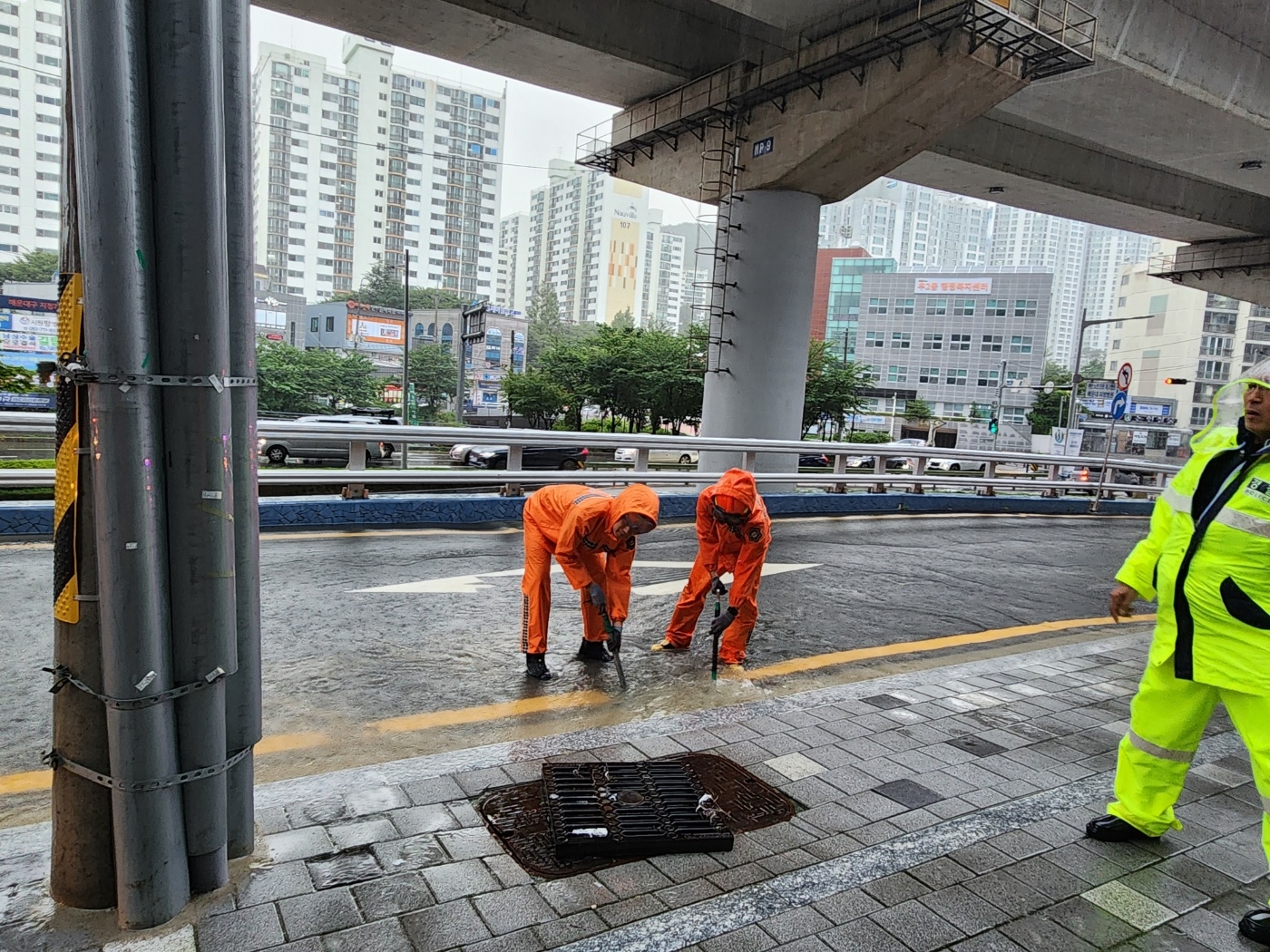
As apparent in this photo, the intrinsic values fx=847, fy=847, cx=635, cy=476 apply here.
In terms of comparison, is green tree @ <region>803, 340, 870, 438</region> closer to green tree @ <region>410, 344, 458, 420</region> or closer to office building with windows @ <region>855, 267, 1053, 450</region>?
green tree @ <region>410, 344, 458, 420</region>

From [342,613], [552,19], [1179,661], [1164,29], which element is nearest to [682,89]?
[552,19]

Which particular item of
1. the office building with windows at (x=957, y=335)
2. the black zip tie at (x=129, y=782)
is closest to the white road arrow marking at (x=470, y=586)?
the black zip tie at (x=129, y=782)

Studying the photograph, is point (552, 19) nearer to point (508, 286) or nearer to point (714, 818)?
point (714, 818)

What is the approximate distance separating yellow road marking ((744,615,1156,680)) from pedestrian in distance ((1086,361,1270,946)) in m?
2.04

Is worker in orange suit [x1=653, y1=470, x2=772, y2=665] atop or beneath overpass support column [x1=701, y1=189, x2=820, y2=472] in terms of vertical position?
beneath

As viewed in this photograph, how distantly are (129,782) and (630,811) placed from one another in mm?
1617

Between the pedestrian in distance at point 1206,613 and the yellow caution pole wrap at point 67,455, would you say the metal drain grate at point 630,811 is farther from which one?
the yellow caution pole wrap at point 67,455

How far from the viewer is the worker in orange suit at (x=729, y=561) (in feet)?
15.5

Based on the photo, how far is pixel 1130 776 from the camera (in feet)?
10.2

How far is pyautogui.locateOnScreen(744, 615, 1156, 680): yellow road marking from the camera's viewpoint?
16.6ft

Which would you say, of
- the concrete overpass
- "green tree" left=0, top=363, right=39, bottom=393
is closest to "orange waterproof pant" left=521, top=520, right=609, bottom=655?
the concrete overpass

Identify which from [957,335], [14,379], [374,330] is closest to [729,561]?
[14,379]

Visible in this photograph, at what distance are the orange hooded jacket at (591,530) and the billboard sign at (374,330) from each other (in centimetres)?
3784

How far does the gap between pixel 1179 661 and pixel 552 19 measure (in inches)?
492
